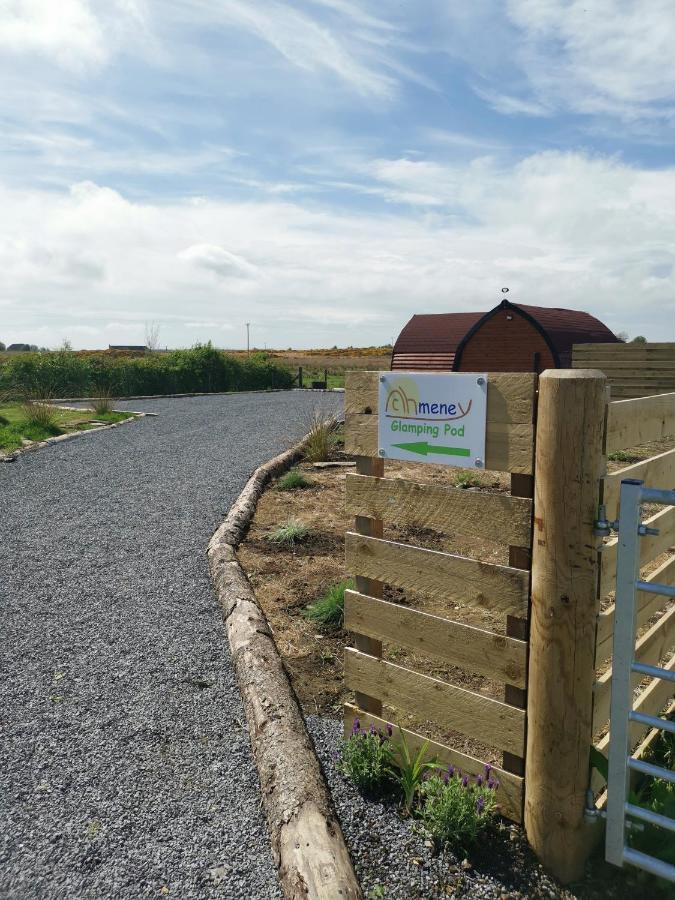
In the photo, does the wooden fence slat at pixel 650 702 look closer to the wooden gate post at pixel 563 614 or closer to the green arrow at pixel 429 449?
the wooden gate post at pixel 563 614

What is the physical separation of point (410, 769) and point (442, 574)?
→ 965 millimetres

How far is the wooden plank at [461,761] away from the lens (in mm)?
2869

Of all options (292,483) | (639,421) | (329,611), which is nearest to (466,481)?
(292,483)

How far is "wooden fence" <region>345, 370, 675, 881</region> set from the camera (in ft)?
8.11

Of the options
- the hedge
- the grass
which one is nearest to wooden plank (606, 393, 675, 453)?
the grass

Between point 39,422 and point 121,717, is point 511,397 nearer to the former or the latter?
point 121,717

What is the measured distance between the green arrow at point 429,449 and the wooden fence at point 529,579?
0.14m

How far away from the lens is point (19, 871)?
2.73m

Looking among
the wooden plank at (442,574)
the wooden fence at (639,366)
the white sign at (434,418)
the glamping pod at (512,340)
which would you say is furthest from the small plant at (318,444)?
the glamping pod at (512,340)

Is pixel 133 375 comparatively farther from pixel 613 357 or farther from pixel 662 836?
pixel 662 836

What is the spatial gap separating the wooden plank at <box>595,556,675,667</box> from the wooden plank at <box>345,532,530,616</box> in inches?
13.4

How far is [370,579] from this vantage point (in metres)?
3.35

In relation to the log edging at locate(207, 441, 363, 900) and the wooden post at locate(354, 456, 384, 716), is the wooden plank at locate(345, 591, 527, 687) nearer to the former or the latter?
the wooden post at locate(354, 456, 384, 716)

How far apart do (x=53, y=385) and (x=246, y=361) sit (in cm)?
935
